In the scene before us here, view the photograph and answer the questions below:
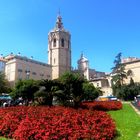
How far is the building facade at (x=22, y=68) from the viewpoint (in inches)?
3580

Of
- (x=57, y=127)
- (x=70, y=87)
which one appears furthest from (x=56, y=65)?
(x=57, y=127)

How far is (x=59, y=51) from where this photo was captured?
108 m

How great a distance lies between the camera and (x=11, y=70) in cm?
9244

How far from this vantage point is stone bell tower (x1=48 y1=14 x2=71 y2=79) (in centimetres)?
10812

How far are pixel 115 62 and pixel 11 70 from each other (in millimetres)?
35195

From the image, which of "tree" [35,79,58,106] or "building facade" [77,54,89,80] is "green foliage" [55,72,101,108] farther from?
"building facade" [77,54,89,80]

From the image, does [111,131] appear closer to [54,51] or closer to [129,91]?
[129,91]

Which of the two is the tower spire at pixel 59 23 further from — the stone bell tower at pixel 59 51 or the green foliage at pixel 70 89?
the green foliage at pixel 70 89

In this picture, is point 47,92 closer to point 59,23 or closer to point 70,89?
point 70,89

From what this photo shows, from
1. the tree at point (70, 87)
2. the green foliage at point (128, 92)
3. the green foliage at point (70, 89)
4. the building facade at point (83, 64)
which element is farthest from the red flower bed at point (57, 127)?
the building facade at point (83, 64)

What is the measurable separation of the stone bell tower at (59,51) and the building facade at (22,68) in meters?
5.86

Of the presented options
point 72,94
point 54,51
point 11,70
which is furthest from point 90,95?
point 54,51

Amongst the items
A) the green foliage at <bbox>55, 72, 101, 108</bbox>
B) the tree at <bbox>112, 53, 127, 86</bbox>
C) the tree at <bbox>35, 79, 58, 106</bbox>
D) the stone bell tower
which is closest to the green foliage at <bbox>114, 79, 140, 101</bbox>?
the tree at <bbox>112, 53, 127, 86</bbox>

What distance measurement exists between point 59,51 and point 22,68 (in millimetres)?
19541
